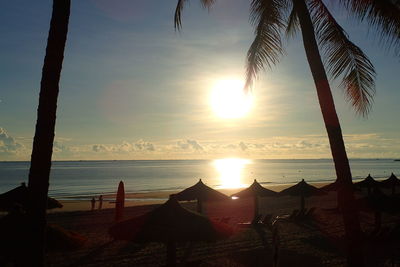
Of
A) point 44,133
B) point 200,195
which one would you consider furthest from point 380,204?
point 44,133

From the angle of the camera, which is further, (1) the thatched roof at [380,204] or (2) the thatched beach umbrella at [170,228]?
(1) the thatched roof at [380,204]

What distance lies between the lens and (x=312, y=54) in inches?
315

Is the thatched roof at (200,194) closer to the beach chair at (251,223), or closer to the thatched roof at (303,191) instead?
the beach chair at (251,223)

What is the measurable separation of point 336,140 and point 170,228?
12.5 feet

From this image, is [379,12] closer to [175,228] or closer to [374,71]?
[374,71]

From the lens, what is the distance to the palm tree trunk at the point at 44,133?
247 inches

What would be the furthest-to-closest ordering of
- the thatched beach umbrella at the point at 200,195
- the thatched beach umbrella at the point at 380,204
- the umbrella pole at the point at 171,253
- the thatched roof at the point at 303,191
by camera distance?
the thatched roof at the point at 303,191
the thatched beach umbrella at the point at 200,195
the thatched beach umbrella at the point at 380,204
the umbrella pole at the point at 171,253

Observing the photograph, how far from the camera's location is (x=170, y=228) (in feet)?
25.9

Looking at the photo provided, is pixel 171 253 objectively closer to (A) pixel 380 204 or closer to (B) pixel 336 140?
(B) pixel 336 140

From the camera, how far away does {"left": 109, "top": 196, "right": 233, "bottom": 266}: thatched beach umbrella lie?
7836mm

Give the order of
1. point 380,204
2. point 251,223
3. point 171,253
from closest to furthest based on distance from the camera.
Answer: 1. point 171,253
2. point 380,204
3. point 251,223

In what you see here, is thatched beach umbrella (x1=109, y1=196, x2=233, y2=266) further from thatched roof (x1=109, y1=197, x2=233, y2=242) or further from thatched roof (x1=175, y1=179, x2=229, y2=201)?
thatched roof (x1=175, y1=179, x2=229, y2=201)

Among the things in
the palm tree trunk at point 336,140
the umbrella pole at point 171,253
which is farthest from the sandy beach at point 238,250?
the palm tree trunk at point 336,140

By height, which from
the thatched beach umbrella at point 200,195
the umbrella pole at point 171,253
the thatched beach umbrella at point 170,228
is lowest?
the umbrella pole at point 171,253
